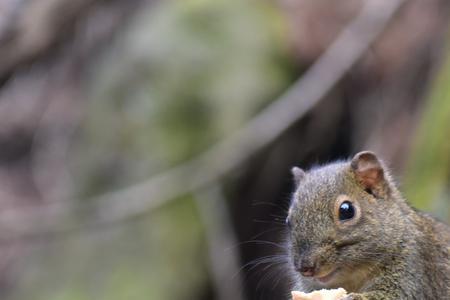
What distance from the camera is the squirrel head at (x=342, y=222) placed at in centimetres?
409

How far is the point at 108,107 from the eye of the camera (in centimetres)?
914

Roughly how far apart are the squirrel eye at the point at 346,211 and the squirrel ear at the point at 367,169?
0.18 metres

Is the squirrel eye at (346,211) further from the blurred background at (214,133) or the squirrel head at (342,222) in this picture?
the blurred background at (214,133)

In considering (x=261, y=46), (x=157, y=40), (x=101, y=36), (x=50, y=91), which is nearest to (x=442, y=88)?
(x=261, y=46)

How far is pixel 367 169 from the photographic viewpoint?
4344 mm

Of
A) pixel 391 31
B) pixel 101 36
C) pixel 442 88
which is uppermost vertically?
pixel 101 36

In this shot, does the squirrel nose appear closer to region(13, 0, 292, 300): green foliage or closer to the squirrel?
the squirrel

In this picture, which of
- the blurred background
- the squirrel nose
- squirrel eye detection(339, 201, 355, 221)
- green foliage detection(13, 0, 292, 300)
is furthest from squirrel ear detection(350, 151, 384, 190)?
green foliage detection(13, 0, 292, 300)

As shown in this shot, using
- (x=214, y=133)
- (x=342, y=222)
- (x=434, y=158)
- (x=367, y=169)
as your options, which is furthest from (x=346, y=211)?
(x=214, y=133)

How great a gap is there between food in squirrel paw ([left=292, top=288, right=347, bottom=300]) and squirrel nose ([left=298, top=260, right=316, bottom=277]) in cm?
10

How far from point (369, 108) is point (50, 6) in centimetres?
290

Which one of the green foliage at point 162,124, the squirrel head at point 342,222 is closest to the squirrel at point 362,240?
the squirrel head at point 342,222

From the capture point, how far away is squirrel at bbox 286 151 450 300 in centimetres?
411

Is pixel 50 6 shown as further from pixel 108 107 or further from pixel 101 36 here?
pixel 101 36
